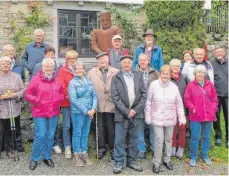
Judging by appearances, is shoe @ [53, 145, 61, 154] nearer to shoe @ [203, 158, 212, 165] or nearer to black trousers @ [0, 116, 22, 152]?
black trousers @ [0, 116, 22, 152]

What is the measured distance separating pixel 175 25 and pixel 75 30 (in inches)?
129

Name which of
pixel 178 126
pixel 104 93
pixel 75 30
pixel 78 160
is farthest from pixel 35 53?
pixel 75 30

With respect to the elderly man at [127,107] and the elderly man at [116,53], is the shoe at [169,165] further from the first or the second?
the elderly man at [116,53]

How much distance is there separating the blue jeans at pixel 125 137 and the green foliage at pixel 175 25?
4.43 meters

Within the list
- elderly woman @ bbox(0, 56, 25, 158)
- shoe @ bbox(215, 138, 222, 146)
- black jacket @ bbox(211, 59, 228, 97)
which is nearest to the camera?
elderly woman @ bbox(0, 56, 25, 158)

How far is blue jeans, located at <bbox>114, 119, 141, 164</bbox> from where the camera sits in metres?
5.14

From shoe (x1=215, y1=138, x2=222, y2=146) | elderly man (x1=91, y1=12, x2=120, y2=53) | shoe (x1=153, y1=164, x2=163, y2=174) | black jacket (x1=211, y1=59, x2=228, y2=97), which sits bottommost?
shoe (x1=153, y1=164, x2=163, y2=174)

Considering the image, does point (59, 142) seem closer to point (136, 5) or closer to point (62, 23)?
point (62, 23)

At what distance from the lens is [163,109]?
516 centimetres

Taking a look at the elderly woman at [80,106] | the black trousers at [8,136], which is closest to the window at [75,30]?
the black trousers at [8,136]

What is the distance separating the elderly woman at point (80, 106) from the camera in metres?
5.17

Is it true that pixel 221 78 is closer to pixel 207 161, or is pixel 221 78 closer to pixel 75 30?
pixel 207 161

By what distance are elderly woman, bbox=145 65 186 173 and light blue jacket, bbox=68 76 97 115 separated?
0.90 meters

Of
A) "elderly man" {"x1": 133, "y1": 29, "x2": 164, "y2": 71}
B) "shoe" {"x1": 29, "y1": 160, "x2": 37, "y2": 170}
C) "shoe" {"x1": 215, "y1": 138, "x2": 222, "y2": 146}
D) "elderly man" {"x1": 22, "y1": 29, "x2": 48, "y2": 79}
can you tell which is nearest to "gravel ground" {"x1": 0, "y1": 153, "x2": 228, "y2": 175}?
"shoe" {"x1": 29, "y1": 160, "x2": 37, "y2": 170}
